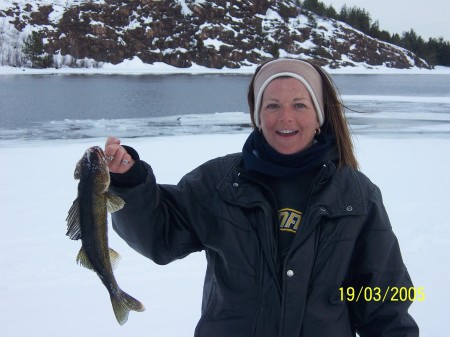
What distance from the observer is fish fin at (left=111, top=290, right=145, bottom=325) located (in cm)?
205

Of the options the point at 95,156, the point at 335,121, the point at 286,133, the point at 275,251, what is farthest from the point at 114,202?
the point at 335,121

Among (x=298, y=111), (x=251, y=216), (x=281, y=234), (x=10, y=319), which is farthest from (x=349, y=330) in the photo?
(x=10, y=319)

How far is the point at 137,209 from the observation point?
1.96m

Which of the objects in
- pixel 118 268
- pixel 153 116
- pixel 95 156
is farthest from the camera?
pixel 153 116

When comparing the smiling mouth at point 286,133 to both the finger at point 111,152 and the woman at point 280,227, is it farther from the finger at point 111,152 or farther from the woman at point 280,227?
the finger at point 111,152

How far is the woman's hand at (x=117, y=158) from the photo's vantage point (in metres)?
1.91

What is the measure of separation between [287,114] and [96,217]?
92 centimetres

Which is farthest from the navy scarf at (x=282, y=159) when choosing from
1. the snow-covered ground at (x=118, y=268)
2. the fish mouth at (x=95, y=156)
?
the snow-covered ground at (x=118, y=268)

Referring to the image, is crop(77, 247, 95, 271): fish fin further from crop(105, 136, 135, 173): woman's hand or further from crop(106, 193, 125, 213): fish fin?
crop(105, 136, 135, 173): woman's hand

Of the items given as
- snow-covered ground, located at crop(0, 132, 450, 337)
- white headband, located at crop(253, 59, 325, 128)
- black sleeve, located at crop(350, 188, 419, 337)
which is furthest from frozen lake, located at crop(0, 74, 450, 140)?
black sleeve, located at crop(350, 188, 419, 337)

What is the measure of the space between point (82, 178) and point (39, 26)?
259 ft

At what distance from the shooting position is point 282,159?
2.10 meters

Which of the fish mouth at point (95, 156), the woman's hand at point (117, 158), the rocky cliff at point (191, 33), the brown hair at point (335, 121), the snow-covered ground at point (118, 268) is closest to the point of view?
the fish mouth at point (95, 156)

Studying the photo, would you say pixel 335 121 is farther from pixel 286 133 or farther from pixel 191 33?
pixel 191 33
